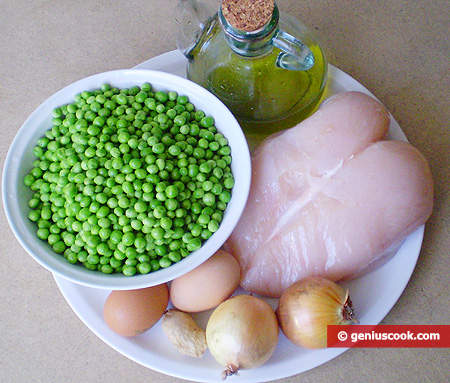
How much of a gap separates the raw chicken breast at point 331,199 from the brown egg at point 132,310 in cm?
27

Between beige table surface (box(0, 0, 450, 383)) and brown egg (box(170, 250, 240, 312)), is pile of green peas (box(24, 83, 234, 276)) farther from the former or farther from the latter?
beige table surface (box(0, 0, 450, 383))

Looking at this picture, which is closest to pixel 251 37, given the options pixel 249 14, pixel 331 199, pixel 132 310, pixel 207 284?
pixel 249 14

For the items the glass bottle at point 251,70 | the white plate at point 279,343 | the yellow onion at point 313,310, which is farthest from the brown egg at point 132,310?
the glass bottle at point 251,70

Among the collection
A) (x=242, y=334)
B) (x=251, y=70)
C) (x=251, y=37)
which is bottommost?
(x=242, y=334)

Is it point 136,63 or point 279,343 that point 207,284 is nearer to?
point 279,343

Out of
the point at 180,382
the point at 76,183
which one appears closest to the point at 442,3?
the point at 76,183

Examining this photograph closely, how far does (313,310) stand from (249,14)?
790 mm

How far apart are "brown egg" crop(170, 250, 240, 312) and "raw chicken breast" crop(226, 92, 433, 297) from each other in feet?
0.30

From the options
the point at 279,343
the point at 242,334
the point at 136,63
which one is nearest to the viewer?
the point at 242,334

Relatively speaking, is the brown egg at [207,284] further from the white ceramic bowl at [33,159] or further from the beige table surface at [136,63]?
the beige table surface at [136,63]

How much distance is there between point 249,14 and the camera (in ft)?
3.85

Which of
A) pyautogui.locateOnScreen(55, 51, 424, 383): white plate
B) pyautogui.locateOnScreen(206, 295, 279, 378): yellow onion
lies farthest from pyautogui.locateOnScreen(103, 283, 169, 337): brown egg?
pyautogui.locateOnScreen(206, 295, 279, 378): yellow onion

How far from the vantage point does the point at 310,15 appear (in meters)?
1.75

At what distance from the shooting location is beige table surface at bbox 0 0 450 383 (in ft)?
4.63
